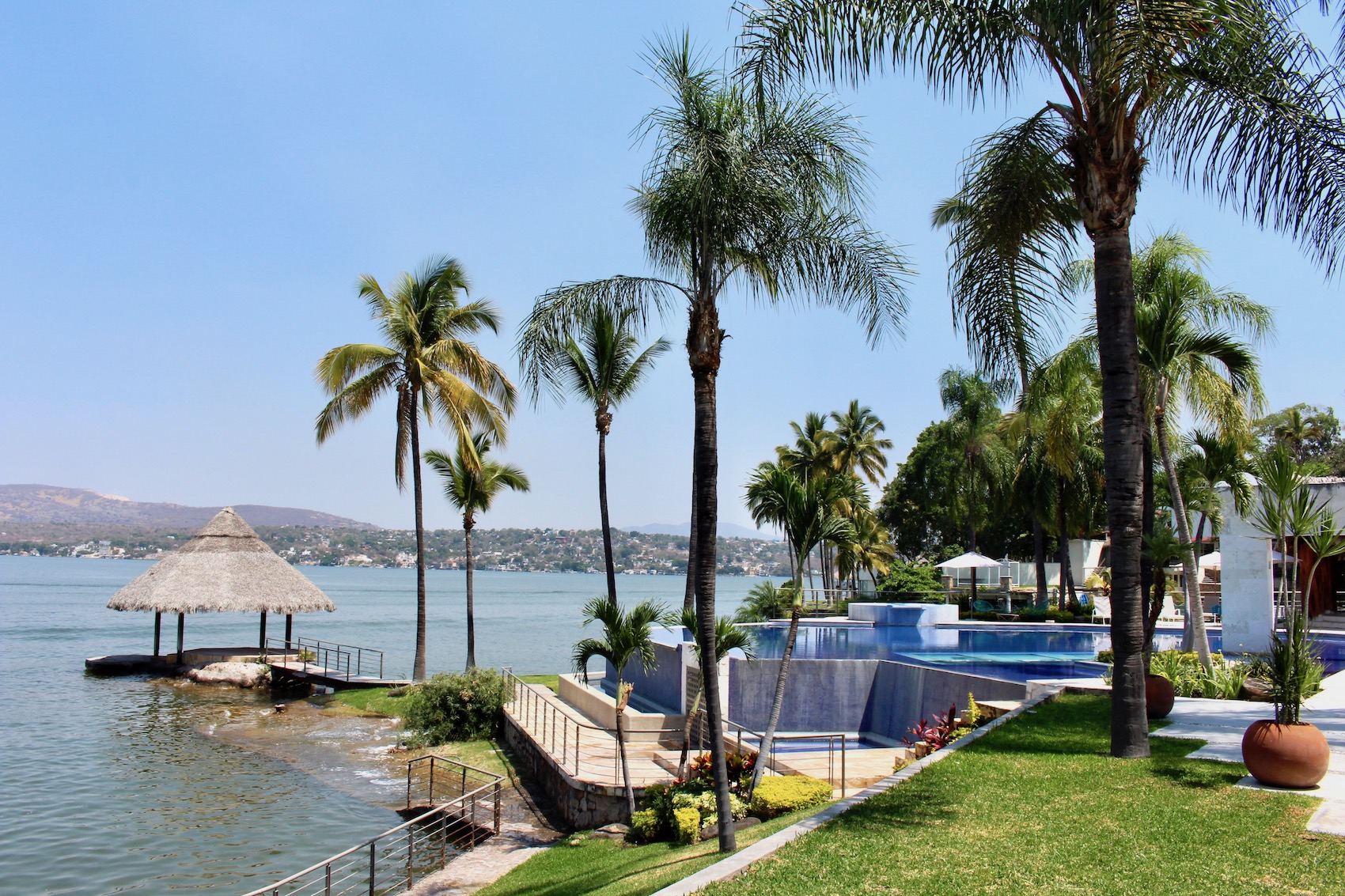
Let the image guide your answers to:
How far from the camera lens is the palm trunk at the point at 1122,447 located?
8.85m

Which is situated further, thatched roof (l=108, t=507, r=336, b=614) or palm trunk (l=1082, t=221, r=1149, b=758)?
thatched roof (l=108, t=507, r=336, b=614)

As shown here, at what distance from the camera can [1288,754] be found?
290 inches

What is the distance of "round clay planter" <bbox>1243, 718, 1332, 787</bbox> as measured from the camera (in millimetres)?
7336

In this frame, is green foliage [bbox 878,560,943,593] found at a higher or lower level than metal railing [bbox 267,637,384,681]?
higher

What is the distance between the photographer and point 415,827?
1429cm

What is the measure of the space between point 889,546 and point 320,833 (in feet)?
146

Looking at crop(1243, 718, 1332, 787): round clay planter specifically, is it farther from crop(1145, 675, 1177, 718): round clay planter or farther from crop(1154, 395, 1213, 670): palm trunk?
crop(1154, 395, 1213, 670): palm trunk

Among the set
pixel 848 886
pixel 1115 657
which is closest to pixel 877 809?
pixel 848 886

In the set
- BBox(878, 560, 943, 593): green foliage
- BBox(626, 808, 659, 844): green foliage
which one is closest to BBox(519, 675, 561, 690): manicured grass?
BBox(626, 808, 659, 844): green foliage

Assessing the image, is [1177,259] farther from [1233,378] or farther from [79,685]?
[79,685]

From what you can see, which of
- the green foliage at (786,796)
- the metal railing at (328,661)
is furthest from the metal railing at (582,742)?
the metal railing at (328,661)

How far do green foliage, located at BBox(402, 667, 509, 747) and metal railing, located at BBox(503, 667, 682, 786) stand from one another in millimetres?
445

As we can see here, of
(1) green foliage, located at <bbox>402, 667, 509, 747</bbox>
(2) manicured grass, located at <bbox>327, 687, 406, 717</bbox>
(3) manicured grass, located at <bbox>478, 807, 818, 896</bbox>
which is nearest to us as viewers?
(3) manicured grass, located at <bbox>478, 807, 818, 896</bbox>

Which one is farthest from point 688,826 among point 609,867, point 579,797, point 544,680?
point 544,680
